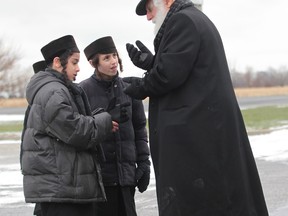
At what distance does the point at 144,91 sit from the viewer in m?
3.65

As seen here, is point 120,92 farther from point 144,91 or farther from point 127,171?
point 144,91

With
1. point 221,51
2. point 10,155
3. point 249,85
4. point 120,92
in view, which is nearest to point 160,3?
point 221,51

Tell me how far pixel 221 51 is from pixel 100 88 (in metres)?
1.70

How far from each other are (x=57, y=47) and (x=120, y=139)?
1001 millimetres

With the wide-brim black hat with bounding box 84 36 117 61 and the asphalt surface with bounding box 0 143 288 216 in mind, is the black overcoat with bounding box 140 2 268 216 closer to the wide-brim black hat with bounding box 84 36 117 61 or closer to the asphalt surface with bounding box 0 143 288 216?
the wide-brim black hat with bounding box 84 36 117 61

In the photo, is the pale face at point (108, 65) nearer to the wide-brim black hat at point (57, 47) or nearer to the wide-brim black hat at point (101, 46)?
the wide-brim black hat at point (101, 46)

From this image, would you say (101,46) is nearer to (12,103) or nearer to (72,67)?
(72,67)

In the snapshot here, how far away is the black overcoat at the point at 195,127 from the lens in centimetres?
352

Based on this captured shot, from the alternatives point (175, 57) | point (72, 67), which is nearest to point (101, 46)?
point (72, 67)

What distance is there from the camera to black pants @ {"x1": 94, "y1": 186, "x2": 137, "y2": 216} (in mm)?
4957

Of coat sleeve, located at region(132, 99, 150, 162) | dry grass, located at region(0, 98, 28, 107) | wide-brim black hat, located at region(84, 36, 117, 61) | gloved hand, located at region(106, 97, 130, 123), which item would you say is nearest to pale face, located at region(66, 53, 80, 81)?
gloved hand, located at region(106, 97, 130, 123)

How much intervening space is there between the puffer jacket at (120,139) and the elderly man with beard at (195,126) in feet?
4.48

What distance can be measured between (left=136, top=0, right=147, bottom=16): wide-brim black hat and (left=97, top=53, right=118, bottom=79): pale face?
1.07 meters

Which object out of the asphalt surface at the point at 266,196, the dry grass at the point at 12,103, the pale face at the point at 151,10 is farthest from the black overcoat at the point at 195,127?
the dry grass at the point at 12,103
